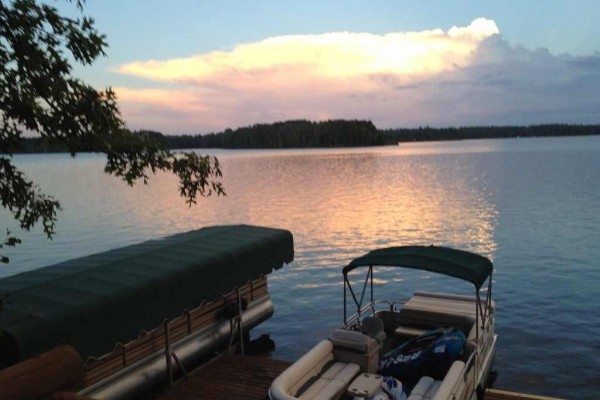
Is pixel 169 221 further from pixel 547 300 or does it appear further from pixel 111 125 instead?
pixel 111 125

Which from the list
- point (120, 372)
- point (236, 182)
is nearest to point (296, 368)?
point (120, 372)

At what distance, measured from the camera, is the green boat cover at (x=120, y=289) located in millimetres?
9094

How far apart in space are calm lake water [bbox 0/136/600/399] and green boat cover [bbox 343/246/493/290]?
574 centimetres

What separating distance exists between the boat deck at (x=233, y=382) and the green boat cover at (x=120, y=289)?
6.33ft

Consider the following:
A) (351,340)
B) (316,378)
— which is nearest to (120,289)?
(316,378)

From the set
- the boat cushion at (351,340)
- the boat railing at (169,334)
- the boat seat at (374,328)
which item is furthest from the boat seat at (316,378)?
the boat railing at (169,334)

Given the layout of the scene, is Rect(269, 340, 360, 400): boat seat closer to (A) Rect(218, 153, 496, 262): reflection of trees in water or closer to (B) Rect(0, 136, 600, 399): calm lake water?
(B) Rect(0, 136, 600, 399): calm lake water

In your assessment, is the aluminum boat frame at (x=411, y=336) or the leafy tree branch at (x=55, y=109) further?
the aluminum boat frame at (x=411, y=336)

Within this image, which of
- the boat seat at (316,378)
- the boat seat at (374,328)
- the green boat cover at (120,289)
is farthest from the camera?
the boat seat at (374,328)

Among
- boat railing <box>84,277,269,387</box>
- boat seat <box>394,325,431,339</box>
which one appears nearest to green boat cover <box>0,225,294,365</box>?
boat railing <box>84,277,269,387</box>

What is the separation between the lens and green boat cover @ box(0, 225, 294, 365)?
29.8 ft

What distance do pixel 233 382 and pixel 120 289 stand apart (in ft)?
13.2

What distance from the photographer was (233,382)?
42.5ft

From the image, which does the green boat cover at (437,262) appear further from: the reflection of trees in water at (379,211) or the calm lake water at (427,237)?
the reflection of trees in water at (379,211)
